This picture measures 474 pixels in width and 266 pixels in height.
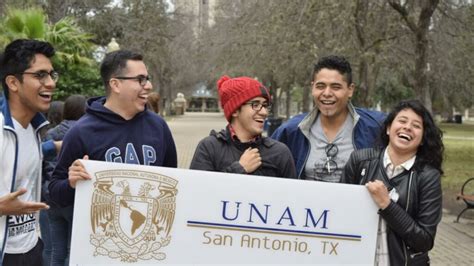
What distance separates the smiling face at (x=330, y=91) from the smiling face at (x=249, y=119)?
0.50 meters

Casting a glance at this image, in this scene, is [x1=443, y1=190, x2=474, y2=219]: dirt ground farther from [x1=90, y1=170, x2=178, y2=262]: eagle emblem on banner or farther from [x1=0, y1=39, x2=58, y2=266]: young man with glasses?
[x1=0, y1=39, x2=58, y2=266]: young man with glasses

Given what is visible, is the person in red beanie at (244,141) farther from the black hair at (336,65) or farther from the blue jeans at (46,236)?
the blue jeans at (46,236)

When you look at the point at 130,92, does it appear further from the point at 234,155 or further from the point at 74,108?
the point at 74,108

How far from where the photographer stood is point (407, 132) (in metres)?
3.16

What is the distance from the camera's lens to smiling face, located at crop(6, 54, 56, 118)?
3.15m

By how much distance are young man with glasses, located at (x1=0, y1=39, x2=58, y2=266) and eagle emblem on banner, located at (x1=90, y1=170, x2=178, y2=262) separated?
0.35 meters

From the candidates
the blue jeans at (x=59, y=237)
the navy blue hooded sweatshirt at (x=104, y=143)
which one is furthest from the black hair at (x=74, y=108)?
the navy blue hooded sweatshirt at (x=104, y=143)

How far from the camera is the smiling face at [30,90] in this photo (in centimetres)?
315

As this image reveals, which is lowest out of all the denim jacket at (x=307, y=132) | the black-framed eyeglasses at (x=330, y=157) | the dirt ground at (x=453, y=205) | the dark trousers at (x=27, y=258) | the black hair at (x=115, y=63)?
the dirt ground at (x=453, y=205)

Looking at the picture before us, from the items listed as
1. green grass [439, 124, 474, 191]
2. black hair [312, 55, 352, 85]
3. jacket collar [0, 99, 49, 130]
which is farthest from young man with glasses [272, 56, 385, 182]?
green grass [439, 124, 474, 191]

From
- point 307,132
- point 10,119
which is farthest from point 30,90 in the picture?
point 307,132

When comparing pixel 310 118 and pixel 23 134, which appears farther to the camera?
pixel 310 118

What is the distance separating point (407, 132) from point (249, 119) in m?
0.88

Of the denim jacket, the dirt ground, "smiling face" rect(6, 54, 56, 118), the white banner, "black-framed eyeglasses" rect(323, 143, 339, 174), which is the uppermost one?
"smiling face" rect(6, 54, 56, 118)
